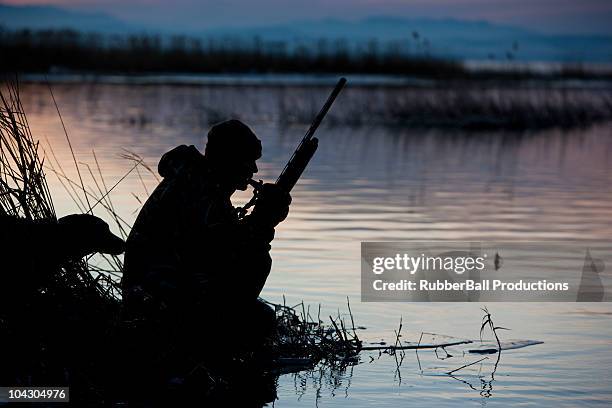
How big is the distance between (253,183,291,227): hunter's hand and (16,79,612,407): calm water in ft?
3.22

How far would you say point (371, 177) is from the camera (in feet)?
58.1

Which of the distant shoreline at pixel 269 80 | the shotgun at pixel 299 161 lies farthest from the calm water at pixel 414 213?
the distant shoreline at pixel 269 80

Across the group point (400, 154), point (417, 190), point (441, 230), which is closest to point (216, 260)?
point (441, 230)

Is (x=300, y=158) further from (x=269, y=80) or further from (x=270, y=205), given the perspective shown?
(x=269, y=80)

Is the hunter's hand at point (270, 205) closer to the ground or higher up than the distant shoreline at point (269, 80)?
closer to the ground

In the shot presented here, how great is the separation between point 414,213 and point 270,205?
7614 millimetres

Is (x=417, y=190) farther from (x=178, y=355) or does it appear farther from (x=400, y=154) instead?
(x=178, y=355)

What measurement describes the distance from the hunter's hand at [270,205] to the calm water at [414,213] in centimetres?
98

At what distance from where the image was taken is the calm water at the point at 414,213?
6.90m

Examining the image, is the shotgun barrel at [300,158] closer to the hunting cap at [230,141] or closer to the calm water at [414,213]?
the hunting cap at [230,141]

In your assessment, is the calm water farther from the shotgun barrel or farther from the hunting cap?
the hunting cap

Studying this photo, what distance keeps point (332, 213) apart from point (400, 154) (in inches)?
340

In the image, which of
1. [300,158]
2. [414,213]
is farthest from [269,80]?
[300,158]

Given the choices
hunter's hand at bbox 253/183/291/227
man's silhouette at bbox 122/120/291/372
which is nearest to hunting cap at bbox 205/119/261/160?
man's silhouette at bbox 122/120/291/372
